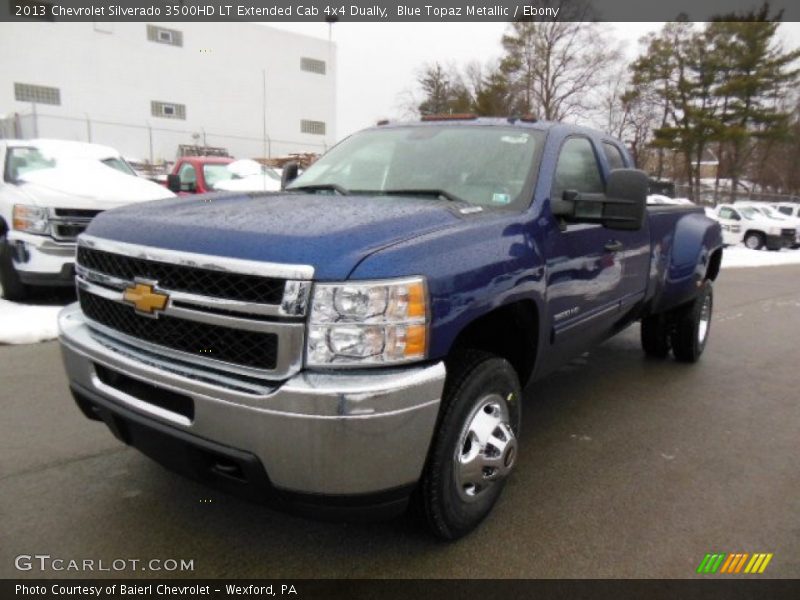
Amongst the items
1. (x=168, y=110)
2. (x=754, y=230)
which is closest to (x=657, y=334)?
(x=754, y=230)

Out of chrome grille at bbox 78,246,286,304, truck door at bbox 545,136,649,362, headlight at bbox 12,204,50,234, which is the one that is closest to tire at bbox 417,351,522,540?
truck door at bbox 545,136,649,362

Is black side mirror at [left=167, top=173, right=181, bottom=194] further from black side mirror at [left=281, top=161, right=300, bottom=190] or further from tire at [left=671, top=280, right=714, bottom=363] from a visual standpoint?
tire at [left=671, top=280, right=714, bottom=363]

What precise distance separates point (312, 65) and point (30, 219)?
3545cm

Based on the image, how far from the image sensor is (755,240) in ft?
71.0

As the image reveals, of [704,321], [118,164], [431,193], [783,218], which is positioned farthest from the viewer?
[783,218]

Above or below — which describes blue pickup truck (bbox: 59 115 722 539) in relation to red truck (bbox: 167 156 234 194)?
below

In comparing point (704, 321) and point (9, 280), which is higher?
point (9, 280)

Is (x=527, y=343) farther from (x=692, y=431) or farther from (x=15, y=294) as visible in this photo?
(x=15, y=294)

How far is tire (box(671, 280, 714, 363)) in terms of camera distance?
17.4 ft

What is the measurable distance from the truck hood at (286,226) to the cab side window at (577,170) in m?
0.78

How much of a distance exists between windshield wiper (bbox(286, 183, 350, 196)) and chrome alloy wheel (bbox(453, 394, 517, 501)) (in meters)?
1.41

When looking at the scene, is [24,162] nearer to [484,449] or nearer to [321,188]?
[321,188]

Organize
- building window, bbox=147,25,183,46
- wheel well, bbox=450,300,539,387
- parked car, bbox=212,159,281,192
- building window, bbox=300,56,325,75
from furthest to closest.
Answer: building window, bbox=300,56,325,75
building window, bbox=147,25,183,46
parked car, bbox=212,159,281,192
wheel well, bbox=450,300,539,387

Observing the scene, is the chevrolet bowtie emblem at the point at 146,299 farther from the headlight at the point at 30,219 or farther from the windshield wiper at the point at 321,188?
the headlight at the point at 30,219
